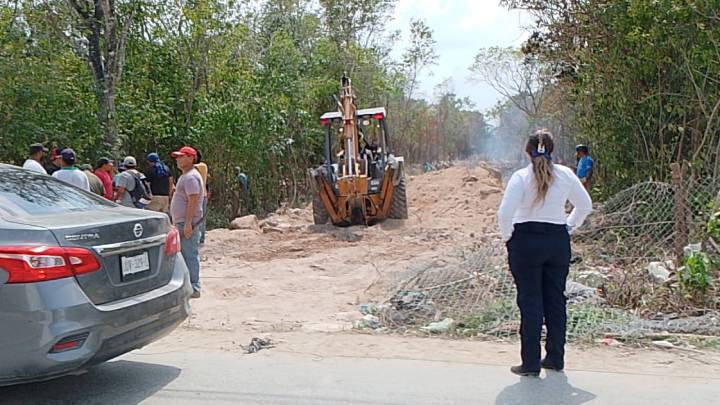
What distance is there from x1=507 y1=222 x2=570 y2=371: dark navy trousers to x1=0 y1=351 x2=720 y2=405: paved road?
310 mm

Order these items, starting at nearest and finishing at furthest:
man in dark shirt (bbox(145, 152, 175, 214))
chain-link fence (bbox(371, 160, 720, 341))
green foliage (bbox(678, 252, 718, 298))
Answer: chain-link fence (bbox(371, 160, 720, 341))
green foliage (bbox(678, 252, 718, 298))
man in dark shirt (bbox(145, 152, 175, 214))

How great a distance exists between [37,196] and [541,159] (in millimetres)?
3370

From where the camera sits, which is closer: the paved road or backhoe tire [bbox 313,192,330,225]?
the paved road

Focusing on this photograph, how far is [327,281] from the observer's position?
916 cm

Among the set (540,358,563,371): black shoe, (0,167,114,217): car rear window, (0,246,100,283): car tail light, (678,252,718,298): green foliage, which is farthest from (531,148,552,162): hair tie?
(0,167,114,217): car rear window

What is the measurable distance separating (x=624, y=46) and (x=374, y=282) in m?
5.37

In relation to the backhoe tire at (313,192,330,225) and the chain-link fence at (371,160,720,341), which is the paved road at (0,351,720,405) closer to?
the chain-link fence at (371,160,720,341)

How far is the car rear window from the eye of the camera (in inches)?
169

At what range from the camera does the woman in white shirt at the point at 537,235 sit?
14.9 ft

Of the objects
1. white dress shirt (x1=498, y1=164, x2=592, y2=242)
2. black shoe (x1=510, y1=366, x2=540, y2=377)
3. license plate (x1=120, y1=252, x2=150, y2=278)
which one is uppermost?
white dress shirt (x1=498, y1=164, x2=592, y2=242)

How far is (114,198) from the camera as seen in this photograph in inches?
437

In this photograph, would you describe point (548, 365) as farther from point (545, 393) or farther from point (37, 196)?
point (37, 196)

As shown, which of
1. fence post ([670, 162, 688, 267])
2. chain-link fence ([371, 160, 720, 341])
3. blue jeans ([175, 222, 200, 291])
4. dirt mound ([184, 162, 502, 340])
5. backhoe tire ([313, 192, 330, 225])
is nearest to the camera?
chain-link fence ([371, 160, 720, 341])

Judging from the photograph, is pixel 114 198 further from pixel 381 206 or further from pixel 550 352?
pixel 550 352
